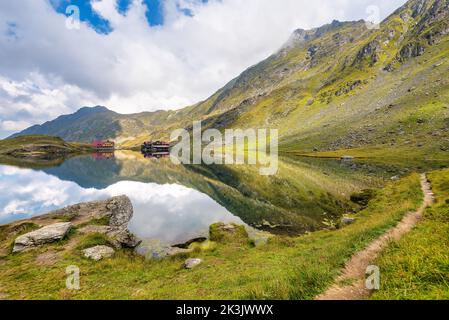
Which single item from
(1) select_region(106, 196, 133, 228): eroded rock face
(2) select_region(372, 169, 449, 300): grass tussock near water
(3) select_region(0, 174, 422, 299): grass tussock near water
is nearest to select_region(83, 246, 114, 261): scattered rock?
(3) select_region(0, 174, 422, 299): grass tussock near water

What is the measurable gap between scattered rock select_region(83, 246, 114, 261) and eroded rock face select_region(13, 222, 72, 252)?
4.64 meters

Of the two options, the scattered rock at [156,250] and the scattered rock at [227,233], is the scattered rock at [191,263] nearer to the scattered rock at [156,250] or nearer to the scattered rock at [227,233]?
the scattered rock at [156,250]

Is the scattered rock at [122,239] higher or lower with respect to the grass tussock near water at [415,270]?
lower

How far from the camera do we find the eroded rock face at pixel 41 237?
23234mm

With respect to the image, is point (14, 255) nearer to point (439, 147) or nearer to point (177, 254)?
point (177, 254)

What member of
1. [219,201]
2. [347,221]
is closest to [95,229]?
[219,201]

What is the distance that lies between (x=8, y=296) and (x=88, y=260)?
6.65 meters

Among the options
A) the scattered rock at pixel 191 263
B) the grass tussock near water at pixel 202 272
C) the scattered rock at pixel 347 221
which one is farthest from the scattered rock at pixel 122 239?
the scattered rock at pixel 347 221

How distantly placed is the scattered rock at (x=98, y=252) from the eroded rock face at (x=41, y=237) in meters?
4.64

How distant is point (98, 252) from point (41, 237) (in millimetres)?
6615

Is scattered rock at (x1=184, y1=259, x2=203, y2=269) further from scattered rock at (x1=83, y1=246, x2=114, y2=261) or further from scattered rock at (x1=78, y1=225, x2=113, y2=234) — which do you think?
scattered rock at (x1=78, y1=225, x2=113, y2=234)

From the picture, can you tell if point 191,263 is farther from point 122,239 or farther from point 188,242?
point 122,239
